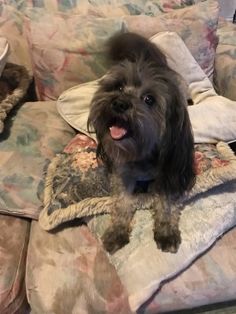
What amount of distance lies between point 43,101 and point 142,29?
0.52 meters

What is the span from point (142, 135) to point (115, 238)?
342 millimetres

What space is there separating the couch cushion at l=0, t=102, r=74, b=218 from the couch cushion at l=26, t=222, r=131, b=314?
0.48 ft

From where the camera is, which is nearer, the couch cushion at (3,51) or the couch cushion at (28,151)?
the couch cushion at (28,151)

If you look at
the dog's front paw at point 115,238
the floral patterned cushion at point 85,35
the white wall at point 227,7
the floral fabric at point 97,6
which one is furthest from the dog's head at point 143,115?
the white wall at point 227,7

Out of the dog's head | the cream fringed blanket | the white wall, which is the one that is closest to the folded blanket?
the cream fringed blanket

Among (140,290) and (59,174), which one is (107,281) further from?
(59,174)

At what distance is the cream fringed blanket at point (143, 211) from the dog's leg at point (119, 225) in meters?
0.02

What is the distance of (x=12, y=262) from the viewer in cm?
110

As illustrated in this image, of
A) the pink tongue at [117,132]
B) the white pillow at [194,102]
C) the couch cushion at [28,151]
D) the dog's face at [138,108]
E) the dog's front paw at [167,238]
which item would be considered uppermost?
the dog's face at [138,108]

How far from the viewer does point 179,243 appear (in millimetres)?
1084

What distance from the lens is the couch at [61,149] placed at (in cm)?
105

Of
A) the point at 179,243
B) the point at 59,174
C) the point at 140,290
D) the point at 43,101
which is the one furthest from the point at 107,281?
the point at 43,101

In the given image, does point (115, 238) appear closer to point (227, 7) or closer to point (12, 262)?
point (12, 262)

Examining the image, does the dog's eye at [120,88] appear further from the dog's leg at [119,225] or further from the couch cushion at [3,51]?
the couch cushion at [3,51]
